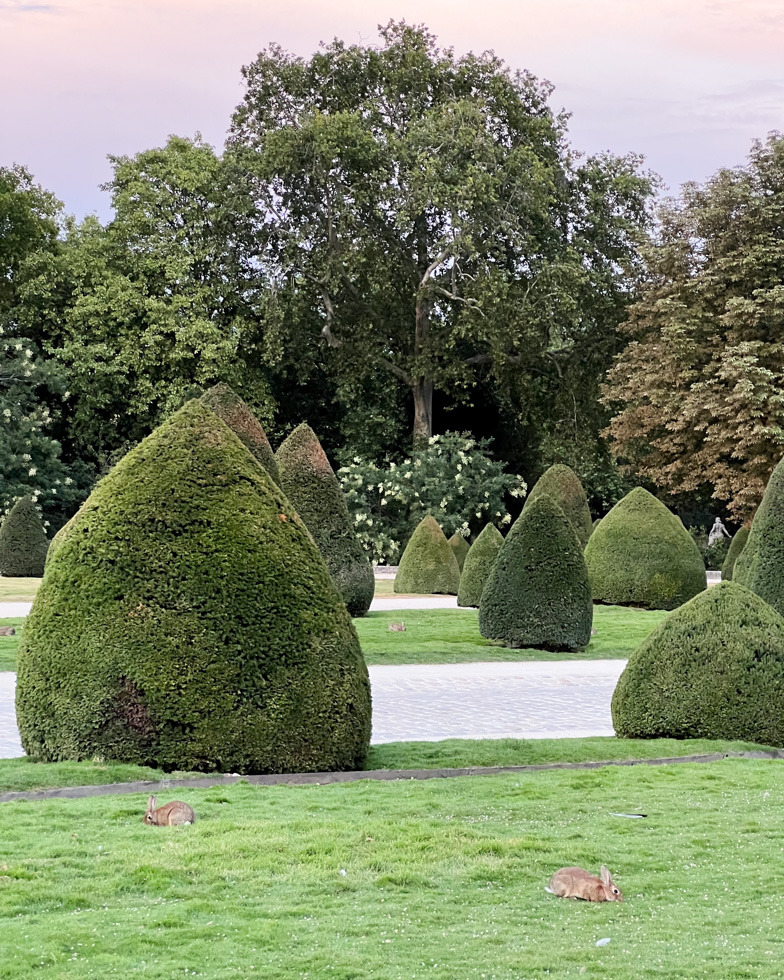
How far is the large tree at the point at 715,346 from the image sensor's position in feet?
111

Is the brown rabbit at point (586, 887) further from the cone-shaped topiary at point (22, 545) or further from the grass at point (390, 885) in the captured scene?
the cone-shaped topiary at point (22, 545)

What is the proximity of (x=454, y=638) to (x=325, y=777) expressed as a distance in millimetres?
10776

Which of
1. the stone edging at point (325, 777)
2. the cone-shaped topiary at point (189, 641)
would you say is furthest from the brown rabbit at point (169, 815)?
the cone-shaped topiary at point (189, 641)

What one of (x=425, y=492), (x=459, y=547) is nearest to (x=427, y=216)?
(x=425, y=492)

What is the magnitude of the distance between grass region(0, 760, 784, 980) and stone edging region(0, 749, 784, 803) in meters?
0.26

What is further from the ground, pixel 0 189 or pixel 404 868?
pixel 0 189

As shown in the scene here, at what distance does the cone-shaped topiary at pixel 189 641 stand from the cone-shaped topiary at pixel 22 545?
23949 millimetres

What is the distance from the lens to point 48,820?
19.2 feet

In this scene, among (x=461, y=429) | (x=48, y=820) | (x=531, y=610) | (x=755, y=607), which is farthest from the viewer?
(x=461, y=429)

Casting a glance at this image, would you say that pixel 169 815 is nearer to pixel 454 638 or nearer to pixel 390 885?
pixel 390 885

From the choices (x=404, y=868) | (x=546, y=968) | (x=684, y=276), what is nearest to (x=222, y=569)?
(x=404, y=868)

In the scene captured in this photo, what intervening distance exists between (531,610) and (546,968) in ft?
44.0

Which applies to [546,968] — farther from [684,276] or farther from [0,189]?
[0,189]

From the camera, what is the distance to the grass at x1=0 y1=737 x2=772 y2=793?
22.7ft
